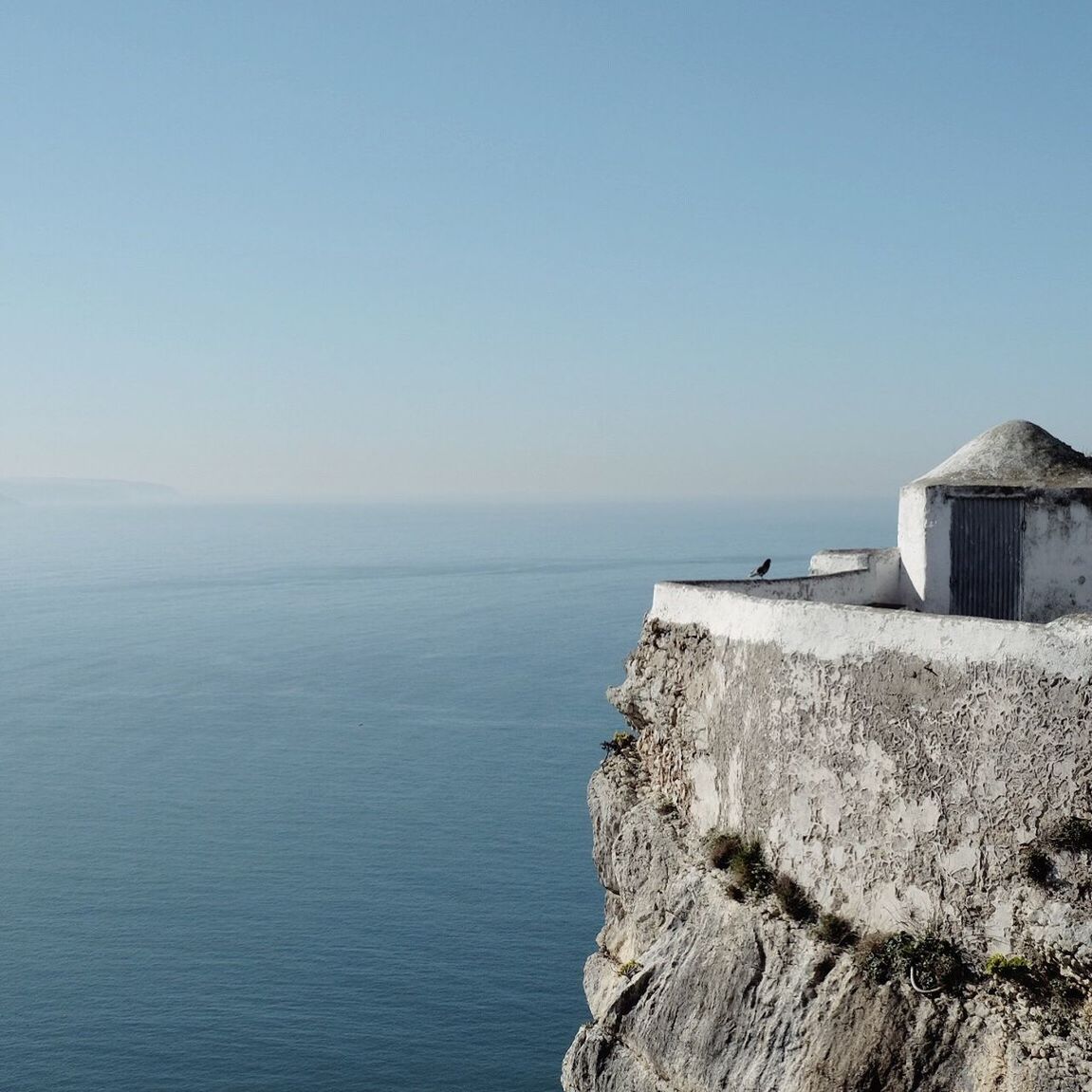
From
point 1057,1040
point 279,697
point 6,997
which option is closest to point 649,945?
point 1057,1040

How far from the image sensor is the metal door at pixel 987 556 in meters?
17.6

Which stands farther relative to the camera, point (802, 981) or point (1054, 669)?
point (802, 981)

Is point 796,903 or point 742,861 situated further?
point 742,861

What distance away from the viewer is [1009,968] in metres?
11.1

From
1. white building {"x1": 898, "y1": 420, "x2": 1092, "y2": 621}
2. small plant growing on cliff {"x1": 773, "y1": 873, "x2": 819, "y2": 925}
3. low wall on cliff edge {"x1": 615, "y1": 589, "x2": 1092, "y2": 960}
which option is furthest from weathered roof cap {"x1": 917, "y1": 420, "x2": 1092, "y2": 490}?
small plant growing on cliff {"x1": 773, "y1": 873, "x2": 819, "y2": 925}

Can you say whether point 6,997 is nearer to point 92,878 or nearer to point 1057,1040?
point 92,878

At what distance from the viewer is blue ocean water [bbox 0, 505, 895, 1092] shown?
109 ft

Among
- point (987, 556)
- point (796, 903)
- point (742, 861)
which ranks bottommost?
point (796, 903)

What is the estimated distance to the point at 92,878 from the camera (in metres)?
44.1

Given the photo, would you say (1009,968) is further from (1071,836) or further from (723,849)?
Result: (723,849)

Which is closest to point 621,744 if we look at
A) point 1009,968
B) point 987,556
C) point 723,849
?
point 723,849

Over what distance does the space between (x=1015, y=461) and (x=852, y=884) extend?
8.86 metres

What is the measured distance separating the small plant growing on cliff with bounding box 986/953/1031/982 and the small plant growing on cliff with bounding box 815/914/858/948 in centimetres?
166

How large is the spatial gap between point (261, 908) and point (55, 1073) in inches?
400
